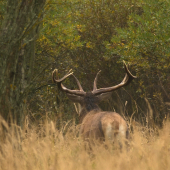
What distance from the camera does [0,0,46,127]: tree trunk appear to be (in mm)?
5652

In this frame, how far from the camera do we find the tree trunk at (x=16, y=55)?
18.5ft

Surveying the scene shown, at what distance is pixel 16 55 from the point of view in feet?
18.7

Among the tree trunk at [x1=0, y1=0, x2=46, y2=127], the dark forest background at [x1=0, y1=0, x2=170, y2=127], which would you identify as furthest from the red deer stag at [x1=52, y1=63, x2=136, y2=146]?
the tree trunk at [x1=0, y1=0, x2=46, y2=127]

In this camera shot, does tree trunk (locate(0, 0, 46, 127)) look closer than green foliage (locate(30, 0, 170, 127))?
Yes

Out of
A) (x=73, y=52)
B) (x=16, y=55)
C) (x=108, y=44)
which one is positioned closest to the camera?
(x=16, y=55)

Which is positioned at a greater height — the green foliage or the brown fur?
the green foliage

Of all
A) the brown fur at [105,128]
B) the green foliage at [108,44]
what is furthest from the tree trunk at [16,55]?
the green foliage at [108,44]

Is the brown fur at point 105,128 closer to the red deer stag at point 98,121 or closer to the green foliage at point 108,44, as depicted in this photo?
the red deer stag at point 98,121

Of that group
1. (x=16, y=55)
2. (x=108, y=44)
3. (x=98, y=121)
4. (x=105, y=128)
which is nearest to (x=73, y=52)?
(x=108, y=44)

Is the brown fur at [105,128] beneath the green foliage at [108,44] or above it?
beneath

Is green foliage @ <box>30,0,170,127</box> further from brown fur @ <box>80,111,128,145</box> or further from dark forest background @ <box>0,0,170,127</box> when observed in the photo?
brown fur @ <box>80,111,128,145</box>

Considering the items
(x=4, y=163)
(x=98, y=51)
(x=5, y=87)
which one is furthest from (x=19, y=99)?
(x=98, y=51)

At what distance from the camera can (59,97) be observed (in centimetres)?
1161

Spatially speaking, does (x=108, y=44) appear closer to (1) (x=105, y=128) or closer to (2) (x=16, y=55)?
(1) (x=105, y=128)
